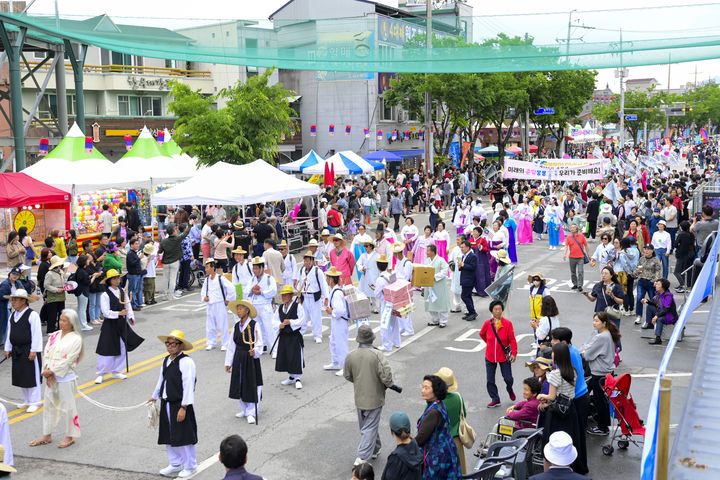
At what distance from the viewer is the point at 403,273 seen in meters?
14.8

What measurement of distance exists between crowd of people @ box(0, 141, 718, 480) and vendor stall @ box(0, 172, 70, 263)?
1.34m

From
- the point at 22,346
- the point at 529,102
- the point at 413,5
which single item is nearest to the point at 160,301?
the point at 22,346

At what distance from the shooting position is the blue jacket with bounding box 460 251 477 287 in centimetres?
1514

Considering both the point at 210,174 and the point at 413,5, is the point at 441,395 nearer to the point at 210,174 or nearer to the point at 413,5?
the point at 210,174

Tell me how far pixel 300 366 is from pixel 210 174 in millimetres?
10506

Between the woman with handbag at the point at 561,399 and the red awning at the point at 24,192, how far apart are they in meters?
15.9

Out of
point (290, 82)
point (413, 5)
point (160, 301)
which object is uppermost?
point (413, 5)

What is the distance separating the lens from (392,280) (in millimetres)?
14047

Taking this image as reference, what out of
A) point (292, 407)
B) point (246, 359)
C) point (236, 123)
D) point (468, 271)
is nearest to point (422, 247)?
point (468, 271)

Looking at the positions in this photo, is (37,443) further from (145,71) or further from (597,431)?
(145,71)

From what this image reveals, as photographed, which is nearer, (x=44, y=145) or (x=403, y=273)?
(x=403, y=273)

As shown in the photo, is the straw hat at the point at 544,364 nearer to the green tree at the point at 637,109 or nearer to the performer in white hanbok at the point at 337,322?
the performer in white hanbok at the point at 337,322

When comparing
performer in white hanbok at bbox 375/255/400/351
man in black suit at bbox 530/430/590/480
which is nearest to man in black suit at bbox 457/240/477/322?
performer in white hanbok at bbox 375/255/400/351

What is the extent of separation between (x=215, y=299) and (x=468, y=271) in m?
5.03
